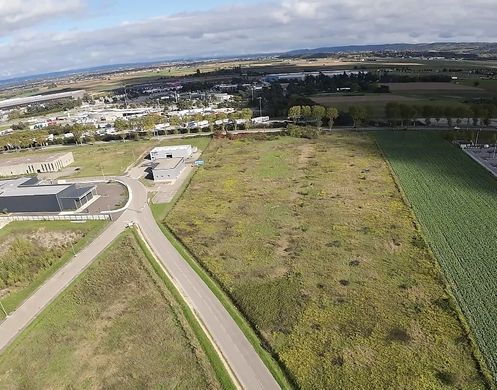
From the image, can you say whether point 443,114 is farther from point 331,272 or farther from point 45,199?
point 45,199

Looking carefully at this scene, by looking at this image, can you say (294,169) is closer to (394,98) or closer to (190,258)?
(190,258)

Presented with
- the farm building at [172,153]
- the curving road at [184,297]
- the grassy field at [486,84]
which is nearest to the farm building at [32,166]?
the farm building at [172,153]

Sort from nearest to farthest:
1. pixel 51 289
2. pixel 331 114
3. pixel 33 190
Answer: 1. pixel 51 289
2. pixel 33 190
3. pixel 331 114

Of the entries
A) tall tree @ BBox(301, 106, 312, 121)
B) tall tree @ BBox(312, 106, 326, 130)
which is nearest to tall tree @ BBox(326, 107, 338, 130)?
tall tree @ BBox(312, 106, 326, 130)

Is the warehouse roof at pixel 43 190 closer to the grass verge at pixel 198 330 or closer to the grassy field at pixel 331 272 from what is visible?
the grassy field at pixel 331 272

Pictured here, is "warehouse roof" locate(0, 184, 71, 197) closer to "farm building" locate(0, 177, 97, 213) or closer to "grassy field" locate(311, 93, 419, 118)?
"farm building" locate(0, 177, 97, 213)

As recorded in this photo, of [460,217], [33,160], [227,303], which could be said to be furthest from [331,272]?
[33,160]
